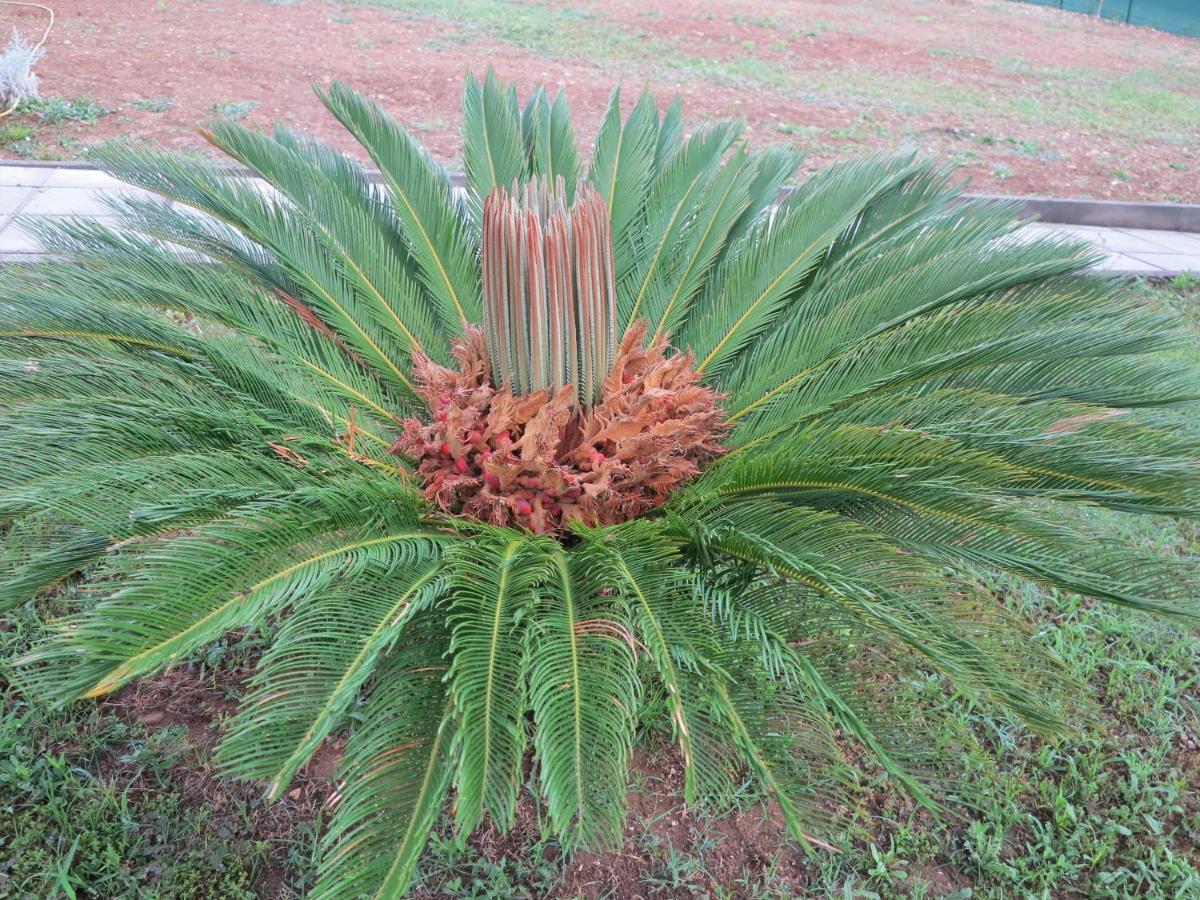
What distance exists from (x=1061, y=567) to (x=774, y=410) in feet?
2.83

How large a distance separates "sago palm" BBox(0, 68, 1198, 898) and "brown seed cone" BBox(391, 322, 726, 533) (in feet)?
0.03

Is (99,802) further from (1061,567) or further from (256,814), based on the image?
(1061,567)

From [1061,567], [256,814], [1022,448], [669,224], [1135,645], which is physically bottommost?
[1135,645]

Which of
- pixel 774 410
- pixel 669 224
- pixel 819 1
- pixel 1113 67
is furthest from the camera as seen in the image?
pixel 819 1

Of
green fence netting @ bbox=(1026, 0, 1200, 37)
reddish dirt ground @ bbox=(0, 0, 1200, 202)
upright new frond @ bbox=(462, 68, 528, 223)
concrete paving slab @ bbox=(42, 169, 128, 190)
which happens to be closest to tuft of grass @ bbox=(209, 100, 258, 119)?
reddish dirt ground @ bbox=(0, 0, 1200, 202)

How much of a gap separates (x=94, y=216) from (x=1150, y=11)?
844 inches

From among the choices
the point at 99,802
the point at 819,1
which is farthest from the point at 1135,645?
the point at 819,1

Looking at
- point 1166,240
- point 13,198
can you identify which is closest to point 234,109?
point 13,198

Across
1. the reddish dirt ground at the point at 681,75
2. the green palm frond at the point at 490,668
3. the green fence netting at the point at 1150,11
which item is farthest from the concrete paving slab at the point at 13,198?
the green fence netting at the point at 1150,11

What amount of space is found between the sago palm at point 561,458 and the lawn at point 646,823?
22cm

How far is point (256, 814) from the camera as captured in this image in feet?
7.21

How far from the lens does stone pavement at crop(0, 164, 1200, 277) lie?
511cm

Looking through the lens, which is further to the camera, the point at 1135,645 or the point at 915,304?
the point at 1135,645

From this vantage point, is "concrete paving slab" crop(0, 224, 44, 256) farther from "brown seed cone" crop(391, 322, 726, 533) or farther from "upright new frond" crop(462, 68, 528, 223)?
"brown seed cone" crop(391, 322, 726, 533)
